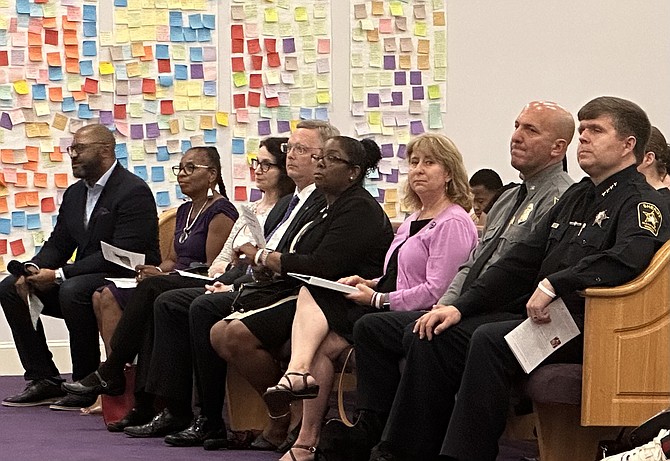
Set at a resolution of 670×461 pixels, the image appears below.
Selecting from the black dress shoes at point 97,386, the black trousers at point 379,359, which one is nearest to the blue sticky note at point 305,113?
the black dress shoes at point 97,386

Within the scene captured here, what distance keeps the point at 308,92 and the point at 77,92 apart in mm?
A: 1309

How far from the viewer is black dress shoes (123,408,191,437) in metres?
5.32

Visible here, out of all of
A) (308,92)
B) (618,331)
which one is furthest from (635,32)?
(618,331)

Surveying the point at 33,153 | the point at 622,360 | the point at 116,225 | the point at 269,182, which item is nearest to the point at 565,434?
the point at 622,360

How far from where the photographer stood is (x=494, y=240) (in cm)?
441

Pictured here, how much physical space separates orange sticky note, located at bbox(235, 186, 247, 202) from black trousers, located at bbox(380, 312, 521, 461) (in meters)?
3.62

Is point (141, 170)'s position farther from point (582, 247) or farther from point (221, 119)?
point (582, 247)

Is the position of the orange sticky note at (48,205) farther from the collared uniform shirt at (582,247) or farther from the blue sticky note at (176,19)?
the collared uniform shirt at (582,247)

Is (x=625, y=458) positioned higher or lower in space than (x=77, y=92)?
lower

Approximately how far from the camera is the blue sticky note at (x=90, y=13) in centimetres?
730

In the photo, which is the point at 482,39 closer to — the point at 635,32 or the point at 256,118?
the point at 635,32

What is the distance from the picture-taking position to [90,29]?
7316 millimetres

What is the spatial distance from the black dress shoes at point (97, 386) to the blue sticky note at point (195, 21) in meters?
2.48

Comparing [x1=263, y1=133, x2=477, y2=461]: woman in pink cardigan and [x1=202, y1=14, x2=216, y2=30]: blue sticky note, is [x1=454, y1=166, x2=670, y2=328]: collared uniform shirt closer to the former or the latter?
[x1=263, y1=133, x2=477, y2=461]: woman in pink cardigan
